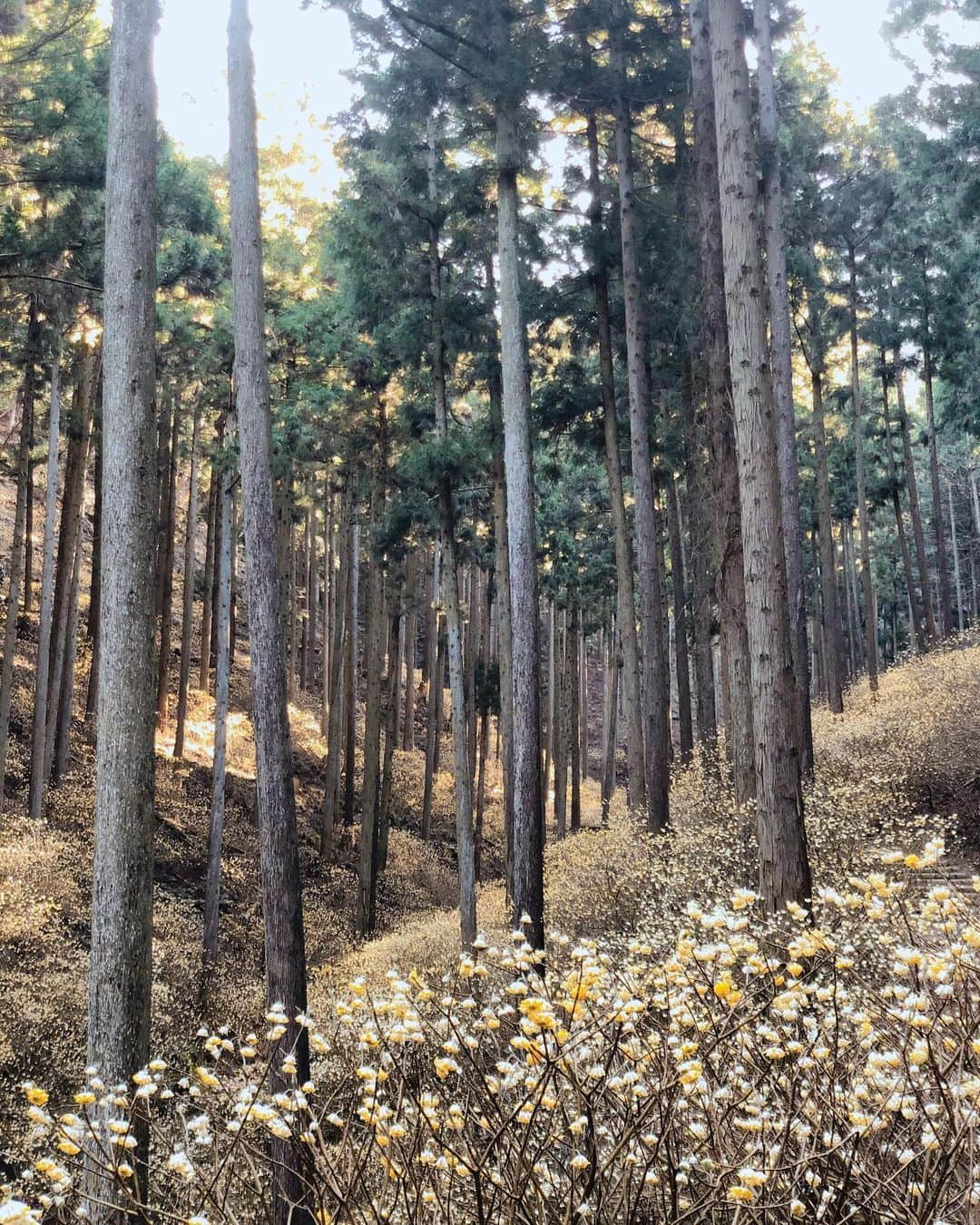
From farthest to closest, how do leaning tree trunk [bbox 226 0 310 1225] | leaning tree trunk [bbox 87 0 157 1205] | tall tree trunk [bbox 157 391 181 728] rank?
tall tree trunk [bbox 157 391 181 728]
leaning tree trunk [bbox 226 0 310 1225]
leaning tree trunk [bbox 87 0 157 1205]

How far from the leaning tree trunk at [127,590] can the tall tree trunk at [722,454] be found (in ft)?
16.9

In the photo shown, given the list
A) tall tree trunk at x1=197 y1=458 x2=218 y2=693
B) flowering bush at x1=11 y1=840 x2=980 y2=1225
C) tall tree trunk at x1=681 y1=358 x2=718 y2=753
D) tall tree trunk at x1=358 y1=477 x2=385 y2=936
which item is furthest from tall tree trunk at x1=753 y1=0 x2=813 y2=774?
tall tree trunk at x1=197 y1=458 x2=218 y2=693

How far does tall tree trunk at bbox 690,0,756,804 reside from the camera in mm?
8531

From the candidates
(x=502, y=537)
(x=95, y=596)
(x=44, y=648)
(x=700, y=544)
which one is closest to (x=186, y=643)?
(x=95, y=596)

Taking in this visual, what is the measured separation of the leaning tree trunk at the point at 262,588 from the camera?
20.1 feet

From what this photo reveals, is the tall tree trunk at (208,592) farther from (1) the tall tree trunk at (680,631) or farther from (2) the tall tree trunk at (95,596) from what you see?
(1) the tall tree trunk at (680,631)

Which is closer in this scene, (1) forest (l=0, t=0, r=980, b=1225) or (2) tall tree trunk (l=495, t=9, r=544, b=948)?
(1) forest (l=0, t=0, r=980, b=1225)

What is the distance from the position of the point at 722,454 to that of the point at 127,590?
5578mm

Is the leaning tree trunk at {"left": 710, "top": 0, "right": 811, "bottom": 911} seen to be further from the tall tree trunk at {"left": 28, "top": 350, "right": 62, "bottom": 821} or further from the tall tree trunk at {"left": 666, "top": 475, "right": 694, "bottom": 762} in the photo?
the tall tree trunk at {"left": 28, "top": 350, "right": 62, "bottom": 821}

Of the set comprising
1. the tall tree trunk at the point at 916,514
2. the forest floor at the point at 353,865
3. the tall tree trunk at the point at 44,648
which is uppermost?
the tall tree trunk at the point at 916,514

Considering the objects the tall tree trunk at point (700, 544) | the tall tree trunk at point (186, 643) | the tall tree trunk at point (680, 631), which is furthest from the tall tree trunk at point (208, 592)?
the tall tree trunk at point (700, 544)

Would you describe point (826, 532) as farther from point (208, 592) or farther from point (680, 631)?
point (208, 592)

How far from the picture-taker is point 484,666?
23578 mm

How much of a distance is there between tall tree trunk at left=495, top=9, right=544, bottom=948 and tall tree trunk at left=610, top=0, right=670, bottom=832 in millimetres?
3032
